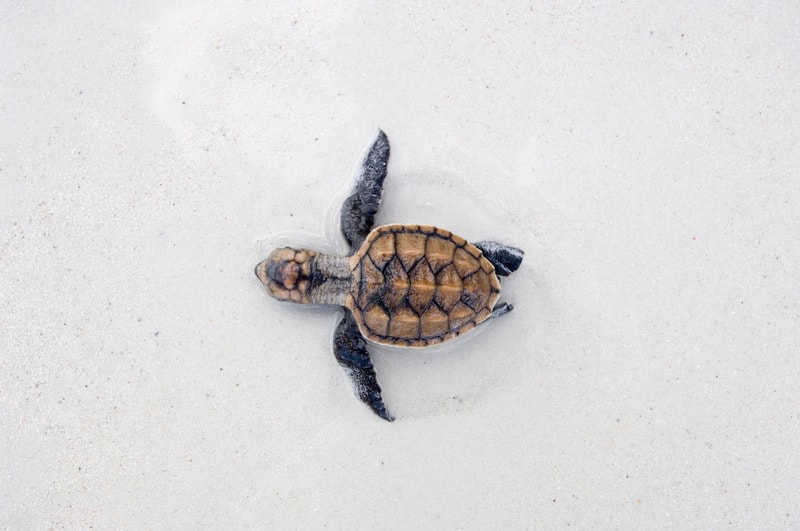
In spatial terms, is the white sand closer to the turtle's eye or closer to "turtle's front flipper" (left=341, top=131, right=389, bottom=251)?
"turtle's front flipper" (left=341, top=131, right=389, bottom=251)

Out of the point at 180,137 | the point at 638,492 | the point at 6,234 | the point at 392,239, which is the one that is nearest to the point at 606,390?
the point at 638,492

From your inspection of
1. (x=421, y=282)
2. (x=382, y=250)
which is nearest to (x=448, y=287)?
(x=421, y=282)

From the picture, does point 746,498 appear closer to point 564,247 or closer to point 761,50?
point 564,247

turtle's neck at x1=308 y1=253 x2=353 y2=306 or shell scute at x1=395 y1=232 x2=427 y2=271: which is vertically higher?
shell scute at x1=395 y1=232 x2=427 y2=271

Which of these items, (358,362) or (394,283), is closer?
(394,283)

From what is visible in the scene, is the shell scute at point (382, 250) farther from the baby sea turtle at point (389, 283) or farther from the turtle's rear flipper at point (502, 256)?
the turtle's rear flipper at point (502, 256)

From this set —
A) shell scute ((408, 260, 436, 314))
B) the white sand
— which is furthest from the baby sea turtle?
the white sand

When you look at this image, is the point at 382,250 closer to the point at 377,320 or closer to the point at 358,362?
the point at 377,320
